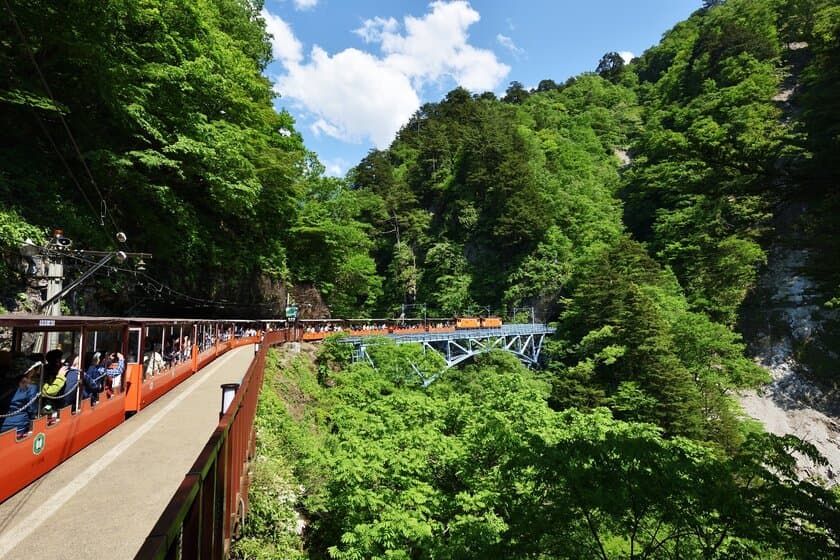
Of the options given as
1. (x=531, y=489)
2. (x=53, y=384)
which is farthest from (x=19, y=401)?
(x=531, y=489)

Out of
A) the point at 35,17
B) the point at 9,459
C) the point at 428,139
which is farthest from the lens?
the point at 428,139

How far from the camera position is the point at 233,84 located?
19797mm

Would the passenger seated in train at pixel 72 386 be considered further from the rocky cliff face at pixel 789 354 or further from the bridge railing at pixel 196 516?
the rocky cliff face at pixel 789 354

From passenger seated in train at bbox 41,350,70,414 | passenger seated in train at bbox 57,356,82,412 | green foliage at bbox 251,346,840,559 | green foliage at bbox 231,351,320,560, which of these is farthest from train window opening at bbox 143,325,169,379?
passenger seated in train at bbox 41,350,70,414

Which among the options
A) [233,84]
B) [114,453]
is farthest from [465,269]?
[114,453]

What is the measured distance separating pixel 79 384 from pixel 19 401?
129 cm

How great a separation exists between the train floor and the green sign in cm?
40

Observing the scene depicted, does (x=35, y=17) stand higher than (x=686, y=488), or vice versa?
(x=35, y=17)

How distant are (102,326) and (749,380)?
123 feet

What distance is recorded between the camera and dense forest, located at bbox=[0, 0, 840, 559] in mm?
6664

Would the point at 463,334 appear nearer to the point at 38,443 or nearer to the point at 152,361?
the point at 152,361

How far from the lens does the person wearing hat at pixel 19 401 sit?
5325 mm

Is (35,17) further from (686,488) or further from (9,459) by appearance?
(686,488)

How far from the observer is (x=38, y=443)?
5.59 meters
